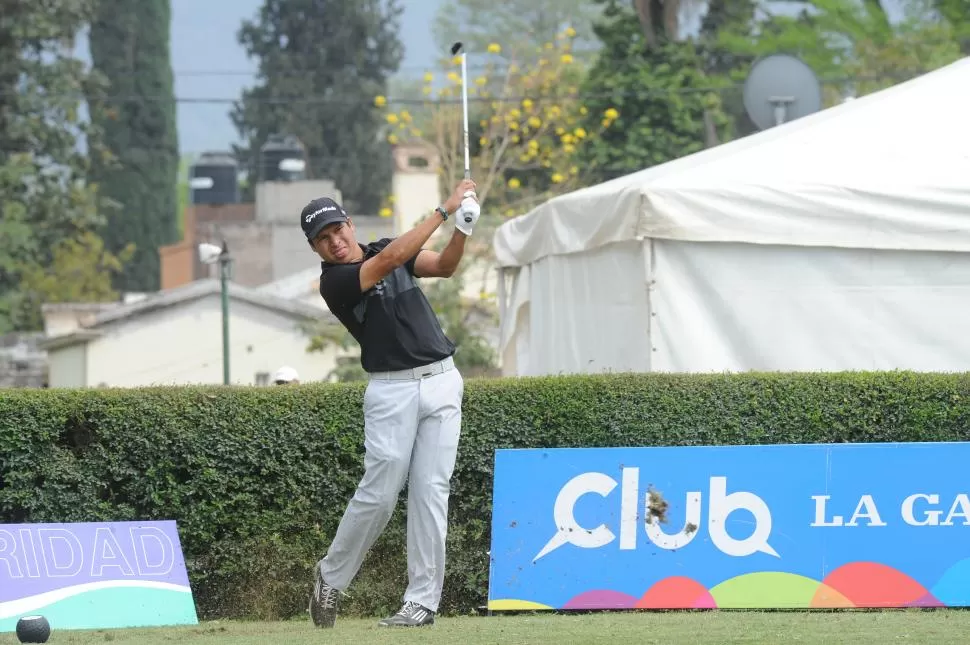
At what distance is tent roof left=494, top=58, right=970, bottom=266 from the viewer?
10641 millimetres

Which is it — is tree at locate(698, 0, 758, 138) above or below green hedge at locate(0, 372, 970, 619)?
above

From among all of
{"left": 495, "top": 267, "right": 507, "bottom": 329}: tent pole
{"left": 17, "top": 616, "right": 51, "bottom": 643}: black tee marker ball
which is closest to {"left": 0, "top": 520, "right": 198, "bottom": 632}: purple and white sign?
{"left": 17, "top": 616, "right": 51, "bottom": 643}: black tee marker ball

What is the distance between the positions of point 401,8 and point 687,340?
231 feet

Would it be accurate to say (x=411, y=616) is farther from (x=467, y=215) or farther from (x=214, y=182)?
(x=214, y=182)

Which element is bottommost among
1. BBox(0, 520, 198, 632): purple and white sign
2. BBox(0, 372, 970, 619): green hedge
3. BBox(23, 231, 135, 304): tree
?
BBox(23, 231, 135, 304): tree

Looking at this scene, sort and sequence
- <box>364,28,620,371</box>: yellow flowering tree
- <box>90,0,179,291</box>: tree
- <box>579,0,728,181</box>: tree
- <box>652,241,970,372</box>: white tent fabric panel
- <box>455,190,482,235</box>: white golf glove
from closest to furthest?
<box>455,190,482,235</box>: white golf glove → <box>652,241,970,372</box>: white tent fabric panel → <box>364,28,620,371</box>: yellow flowering tree → <box>579,0,728,181</box>: tree → <box>90,0,179,291</box>: tree

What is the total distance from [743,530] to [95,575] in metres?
3.38

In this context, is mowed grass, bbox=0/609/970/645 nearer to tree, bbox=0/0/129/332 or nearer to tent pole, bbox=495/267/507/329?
tent pole, bbox=495/267/507/329

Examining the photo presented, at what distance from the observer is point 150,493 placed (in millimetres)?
9055

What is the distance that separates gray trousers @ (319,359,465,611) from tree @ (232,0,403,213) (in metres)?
63.0

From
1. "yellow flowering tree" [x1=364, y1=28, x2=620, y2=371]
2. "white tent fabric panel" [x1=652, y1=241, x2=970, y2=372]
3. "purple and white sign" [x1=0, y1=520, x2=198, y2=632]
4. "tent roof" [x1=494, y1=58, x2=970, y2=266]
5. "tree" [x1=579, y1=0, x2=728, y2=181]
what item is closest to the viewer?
"purple and white sign" [x1=0, y1=520, x2=198, y2=632]

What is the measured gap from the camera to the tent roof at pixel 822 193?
10.6 metres

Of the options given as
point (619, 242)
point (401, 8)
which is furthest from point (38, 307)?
point (619, 242)

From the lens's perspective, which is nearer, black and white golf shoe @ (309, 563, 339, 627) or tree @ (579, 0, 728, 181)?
black and white golf shoe @ (309, 563, 339, 627)
